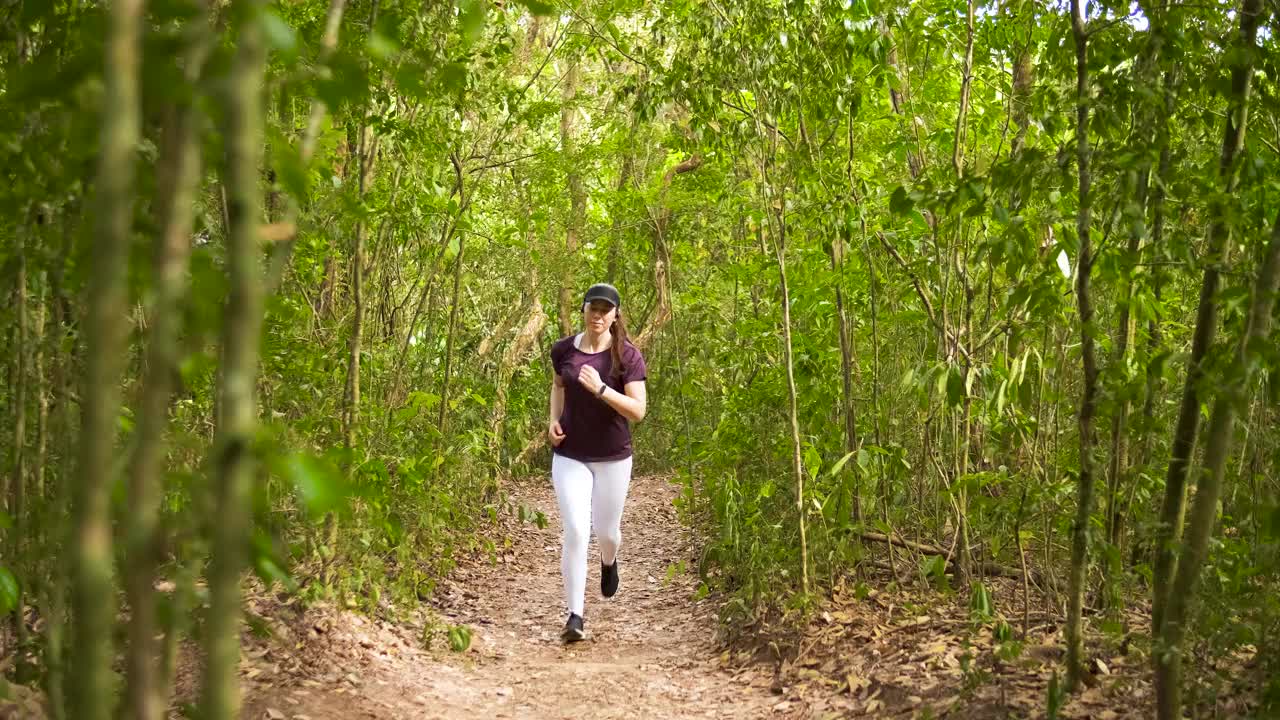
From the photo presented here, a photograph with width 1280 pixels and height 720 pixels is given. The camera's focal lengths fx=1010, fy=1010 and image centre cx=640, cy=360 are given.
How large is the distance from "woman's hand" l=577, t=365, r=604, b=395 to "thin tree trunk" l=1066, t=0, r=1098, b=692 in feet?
9.93

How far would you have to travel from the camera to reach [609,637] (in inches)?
249

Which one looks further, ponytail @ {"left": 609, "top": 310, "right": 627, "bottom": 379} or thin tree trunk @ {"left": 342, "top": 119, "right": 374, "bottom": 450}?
ponytail @ {"left": 609, "top": 310, "right": 627, "bottom": 379}

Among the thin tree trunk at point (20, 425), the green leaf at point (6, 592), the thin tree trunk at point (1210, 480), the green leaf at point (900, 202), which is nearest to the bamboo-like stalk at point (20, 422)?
the thin tree trunk at point (20, 425)

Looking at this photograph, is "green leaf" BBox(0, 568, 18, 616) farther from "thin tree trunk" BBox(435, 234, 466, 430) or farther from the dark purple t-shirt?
"thin tree trunk" BBox(435, 234, 466, 430)

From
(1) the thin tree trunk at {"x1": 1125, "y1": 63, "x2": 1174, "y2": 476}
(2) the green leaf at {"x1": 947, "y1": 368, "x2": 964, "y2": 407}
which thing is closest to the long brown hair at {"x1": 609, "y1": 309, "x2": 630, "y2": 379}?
(2) the green leaf at {"x1": 947, "y1": 368, "x2": 964, "y2": 407}

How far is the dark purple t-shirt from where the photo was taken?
601 centimetres

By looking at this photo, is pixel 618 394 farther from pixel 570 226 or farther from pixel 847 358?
pixel 570 226

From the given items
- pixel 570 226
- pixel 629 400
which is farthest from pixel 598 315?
pixel 570 226

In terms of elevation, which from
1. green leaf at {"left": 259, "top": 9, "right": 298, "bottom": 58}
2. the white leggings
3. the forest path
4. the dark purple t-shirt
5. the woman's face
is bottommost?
the forest path

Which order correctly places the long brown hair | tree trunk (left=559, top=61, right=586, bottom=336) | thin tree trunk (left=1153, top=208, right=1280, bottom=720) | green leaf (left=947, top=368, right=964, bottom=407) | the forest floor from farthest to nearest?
tree trunk (left=559, top=61, right=586, bottom=336), the long brown hair, the forest floor, green leaf (left=947, top=368, right=964, bottom=407), thin tree trunk (left=1153, top=208, right=1280, bottom=720)

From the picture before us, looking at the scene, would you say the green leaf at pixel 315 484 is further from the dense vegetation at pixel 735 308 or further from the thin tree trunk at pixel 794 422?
the thin tree trunk at pixel 794 422

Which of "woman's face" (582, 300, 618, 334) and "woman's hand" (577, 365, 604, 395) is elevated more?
"woman's face" (582, 300, 618, 334)

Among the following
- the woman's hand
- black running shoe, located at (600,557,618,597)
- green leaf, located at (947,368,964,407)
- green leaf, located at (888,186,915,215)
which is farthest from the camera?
black running shoe, located at (600,557,618,597)

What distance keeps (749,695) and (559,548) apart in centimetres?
521
